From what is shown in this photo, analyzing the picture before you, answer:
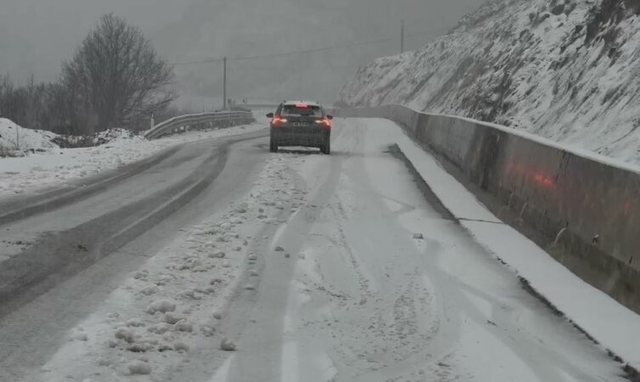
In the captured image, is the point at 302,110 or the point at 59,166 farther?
the point at 302,110

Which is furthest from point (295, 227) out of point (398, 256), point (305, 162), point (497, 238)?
point (305, 162)

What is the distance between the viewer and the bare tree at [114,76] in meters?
71.1

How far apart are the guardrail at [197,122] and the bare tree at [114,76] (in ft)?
88.3

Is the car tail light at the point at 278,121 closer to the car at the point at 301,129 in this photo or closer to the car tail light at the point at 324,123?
the car at the point at 301,129

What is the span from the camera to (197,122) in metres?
36.1

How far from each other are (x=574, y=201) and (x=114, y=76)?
70229 millimetres

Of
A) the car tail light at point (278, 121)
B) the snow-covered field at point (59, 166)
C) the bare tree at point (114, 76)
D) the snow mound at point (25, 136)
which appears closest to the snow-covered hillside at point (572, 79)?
the car tail light at point (278, 121)

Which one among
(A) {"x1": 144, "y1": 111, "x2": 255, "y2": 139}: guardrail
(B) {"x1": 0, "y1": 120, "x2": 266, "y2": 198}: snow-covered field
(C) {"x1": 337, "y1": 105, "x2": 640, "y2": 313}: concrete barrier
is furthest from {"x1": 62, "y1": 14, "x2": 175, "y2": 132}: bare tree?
(C) {"x1": 337, "y1": 105, "x2": 640, "y2": 313}: concrete barrier

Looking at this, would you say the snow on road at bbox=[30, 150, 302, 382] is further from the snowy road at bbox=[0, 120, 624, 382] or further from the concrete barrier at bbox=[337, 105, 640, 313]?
the concrete barrier at bbox=[337, 105, 640, 313]

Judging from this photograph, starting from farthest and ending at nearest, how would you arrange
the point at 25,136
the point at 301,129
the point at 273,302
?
the point at 25,136 → the point at 301,129 → the point at 273,302

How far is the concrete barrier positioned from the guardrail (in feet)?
66.7

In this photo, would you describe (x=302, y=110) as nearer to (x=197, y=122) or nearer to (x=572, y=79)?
(x=572, y=79)

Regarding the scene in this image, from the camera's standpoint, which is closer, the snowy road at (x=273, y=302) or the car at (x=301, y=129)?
the snowy road at (x=273, y=302)

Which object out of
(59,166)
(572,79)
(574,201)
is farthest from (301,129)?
(574,201)
